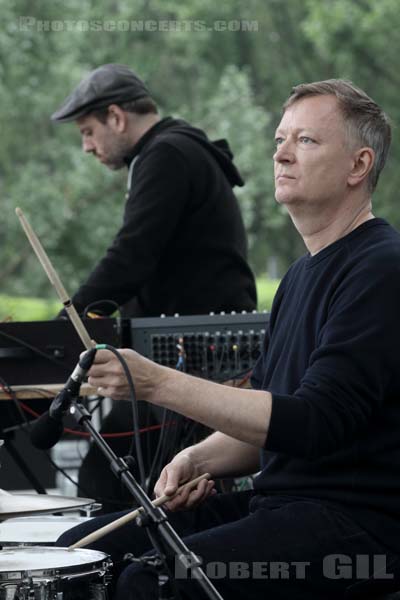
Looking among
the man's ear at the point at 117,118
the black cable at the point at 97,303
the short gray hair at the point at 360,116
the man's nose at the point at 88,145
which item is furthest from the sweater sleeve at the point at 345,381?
the man's nose at the point at 88,145

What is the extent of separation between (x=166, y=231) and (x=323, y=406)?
222 centimetres

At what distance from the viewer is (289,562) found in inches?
96.8

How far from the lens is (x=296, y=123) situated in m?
2.80

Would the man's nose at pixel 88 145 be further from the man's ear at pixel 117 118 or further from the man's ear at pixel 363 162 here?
the man's ear at pixel 363 162

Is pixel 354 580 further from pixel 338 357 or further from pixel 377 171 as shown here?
pixel 377 171

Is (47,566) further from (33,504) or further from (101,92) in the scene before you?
(101,92)

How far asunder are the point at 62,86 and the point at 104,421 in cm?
1337

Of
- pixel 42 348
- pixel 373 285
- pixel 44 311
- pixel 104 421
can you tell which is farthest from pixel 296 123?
pixel 44 311

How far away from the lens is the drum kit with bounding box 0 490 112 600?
2.44 m

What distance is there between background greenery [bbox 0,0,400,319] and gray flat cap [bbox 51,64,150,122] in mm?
8706

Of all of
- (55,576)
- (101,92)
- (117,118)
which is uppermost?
(101,92)

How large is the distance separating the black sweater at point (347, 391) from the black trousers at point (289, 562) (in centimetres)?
5

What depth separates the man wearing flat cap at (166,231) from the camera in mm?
4496

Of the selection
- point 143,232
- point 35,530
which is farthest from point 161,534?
point 143,232
